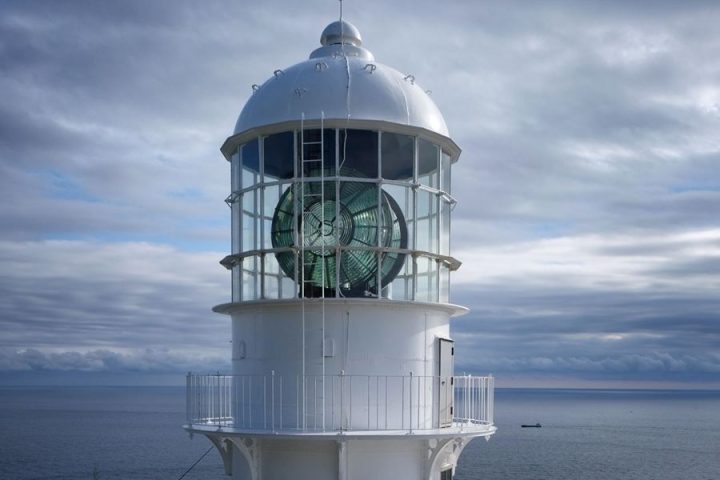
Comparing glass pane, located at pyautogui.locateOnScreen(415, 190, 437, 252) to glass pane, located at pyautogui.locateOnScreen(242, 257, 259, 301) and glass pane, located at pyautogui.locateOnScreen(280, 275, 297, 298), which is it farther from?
glass pane, located at pyautogui.locateOnScreen(242, 257, 259, 301)

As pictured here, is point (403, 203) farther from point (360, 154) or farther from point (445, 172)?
point (445, 172)

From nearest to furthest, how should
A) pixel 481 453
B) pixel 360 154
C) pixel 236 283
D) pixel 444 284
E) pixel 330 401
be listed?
pixel 330 401 → pixel 360 154 → pixel 236 283 → pixel 444 284 → pixel 481 453

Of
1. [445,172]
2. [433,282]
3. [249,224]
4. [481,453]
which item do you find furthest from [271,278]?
[481,453]

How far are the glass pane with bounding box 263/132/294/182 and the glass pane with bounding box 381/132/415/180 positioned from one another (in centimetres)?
142

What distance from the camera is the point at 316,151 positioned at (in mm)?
11805

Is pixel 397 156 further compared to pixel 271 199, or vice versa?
pixel 397 156

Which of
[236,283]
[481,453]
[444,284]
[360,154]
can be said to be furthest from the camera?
[481,453]

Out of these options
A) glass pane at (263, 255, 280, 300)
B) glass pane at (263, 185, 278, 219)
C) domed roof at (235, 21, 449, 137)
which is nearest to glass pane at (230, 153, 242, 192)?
domed roof at (235, 21, 449, 137)

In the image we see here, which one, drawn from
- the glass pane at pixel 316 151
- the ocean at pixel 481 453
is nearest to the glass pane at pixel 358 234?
the glass pane at pixel 316 151

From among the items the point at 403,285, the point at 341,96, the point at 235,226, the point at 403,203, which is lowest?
the point at 403,285

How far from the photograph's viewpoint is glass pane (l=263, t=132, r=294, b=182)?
39.5 ft

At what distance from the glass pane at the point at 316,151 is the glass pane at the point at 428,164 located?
151 cm

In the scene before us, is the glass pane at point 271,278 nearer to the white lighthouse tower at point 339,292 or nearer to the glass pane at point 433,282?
the white lighthouse tower at point 339,292

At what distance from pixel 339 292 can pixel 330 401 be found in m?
1.55
